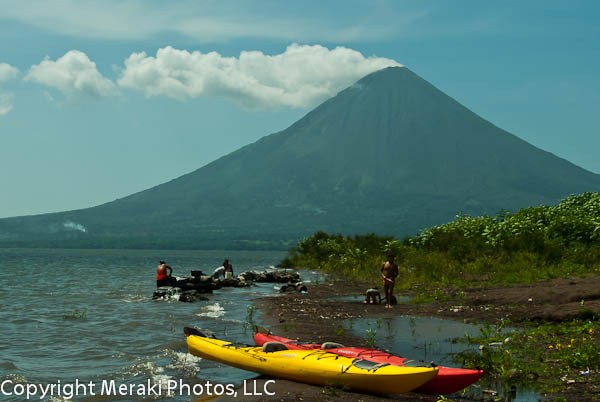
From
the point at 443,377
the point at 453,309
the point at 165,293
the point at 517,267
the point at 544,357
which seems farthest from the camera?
the point at 165,293

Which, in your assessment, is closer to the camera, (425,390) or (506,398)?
(506,398)

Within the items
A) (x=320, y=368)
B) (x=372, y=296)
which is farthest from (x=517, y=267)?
(x=320, y=368)

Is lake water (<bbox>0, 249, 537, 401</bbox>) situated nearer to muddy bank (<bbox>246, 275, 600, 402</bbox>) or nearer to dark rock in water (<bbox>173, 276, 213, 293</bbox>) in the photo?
muddy bank (<bbox>246, 275, 600, 402</bbox>)

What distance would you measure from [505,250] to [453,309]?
1244 cm

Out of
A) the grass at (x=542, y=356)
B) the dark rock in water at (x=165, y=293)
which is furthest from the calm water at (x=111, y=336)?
the grass at (x=542, y=356)

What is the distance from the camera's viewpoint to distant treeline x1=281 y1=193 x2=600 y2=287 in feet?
81.2

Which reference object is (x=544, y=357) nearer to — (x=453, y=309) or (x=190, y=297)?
(x=453, y=309)

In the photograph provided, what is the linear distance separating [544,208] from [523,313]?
1974cm

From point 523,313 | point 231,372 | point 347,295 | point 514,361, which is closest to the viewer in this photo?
point 514,361

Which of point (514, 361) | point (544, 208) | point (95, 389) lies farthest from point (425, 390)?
point (544, 208)

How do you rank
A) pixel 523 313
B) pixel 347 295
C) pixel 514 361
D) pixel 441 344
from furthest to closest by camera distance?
pixel 347 295 < pixel 523 313 < pixel 441 344 < pixel 514 361

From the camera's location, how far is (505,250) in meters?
28.8

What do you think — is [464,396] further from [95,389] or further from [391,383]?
[95,389]

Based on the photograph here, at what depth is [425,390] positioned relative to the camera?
9.27m
